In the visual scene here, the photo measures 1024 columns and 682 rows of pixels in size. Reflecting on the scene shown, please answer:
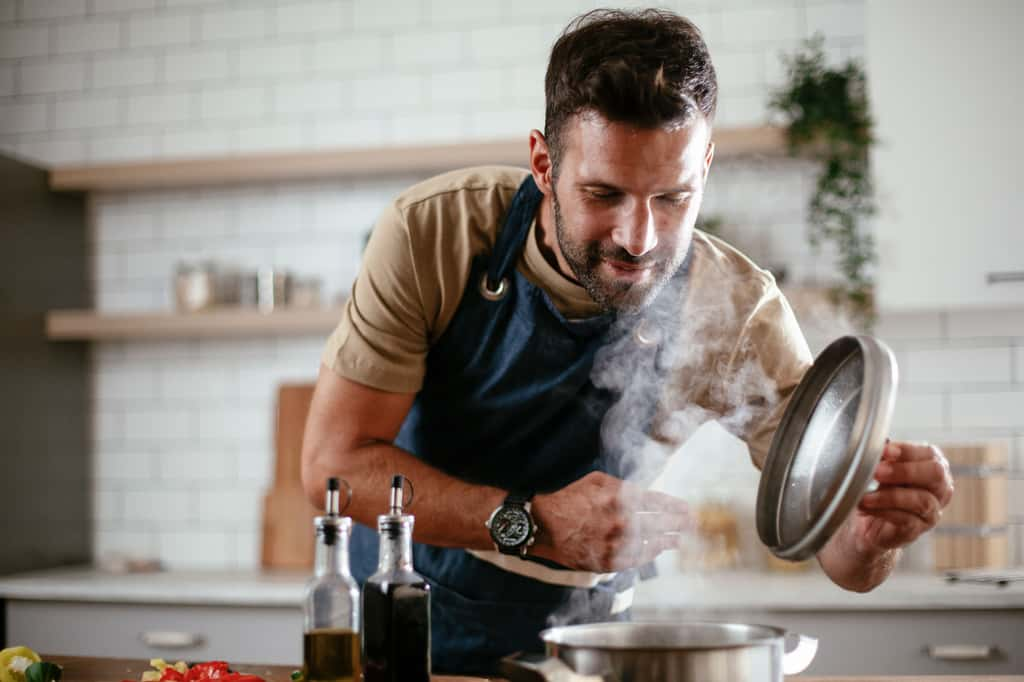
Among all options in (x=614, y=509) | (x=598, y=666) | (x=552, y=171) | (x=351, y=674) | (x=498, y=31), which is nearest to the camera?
(x=598, y=666)

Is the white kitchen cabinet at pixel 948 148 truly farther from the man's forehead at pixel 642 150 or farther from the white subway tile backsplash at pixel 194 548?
the white subway tile backsplash at pixel 194 548

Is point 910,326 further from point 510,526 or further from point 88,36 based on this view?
point 88,36

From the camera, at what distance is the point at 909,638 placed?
9.40ft

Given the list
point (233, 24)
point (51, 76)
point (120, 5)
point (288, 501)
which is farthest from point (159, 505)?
point (120, 5)

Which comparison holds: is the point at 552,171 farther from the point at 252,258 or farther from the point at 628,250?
the point at 252,258


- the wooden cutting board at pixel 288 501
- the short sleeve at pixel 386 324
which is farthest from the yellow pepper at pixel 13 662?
the wooden cutting board at pixel 288 501

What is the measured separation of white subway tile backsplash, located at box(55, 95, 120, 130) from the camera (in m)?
4.18

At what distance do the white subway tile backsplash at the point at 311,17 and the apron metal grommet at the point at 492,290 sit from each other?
7.79 ft

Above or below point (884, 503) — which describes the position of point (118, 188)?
above

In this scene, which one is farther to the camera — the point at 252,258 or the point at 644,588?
the point at 252,258

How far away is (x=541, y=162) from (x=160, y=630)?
2.18m

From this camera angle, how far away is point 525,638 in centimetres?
192

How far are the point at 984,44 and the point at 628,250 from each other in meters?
2.05

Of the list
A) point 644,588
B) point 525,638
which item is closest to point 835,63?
point 644,588
